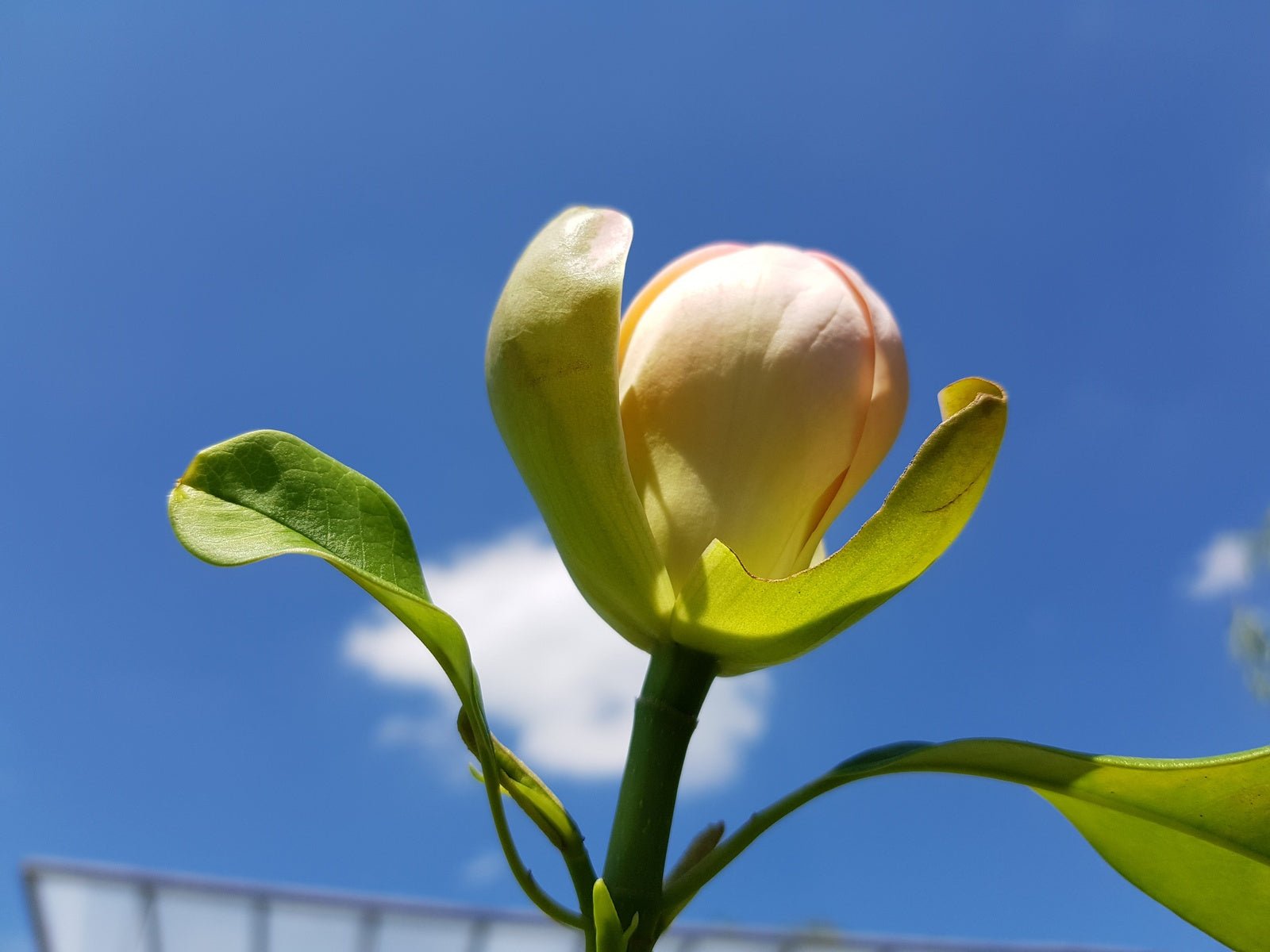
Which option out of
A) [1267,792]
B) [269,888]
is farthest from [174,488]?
[269,888]

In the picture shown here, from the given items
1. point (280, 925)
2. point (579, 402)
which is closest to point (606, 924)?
point (579, 402)

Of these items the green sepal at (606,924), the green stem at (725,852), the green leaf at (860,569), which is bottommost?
the green sepal at (606,924)

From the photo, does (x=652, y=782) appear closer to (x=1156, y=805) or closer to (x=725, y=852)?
(x=725, y=852)

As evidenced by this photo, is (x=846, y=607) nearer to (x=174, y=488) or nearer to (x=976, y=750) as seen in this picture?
(x=976, y=750)

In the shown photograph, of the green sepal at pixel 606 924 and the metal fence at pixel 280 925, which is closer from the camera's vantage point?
the green sepal at pixel 606 924

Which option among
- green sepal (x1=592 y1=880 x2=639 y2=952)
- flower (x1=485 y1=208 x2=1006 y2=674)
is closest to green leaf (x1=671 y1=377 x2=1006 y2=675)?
flower (x1=485 y1=208 x2=1006 y2=674)

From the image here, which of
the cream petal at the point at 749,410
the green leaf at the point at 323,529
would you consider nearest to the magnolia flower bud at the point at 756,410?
the cream petal at the point at 749,410

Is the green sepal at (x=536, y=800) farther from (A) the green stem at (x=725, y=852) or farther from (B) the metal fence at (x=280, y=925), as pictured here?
(B) the metal fence at (x=280, y=925)

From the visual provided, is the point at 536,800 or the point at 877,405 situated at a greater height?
the point at 877,405
